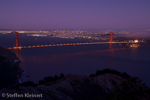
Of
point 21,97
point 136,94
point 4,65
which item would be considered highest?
point 136,94

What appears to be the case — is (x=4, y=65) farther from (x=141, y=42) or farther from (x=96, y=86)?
(x=141, y=42)

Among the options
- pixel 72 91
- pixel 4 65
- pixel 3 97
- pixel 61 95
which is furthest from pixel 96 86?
pixel 4 65

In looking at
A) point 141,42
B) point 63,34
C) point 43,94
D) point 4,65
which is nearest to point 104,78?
point 43,94

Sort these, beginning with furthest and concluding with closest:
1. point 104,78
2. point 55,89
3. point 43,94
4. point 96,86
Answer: point 104,78, point 96,86, point 55,89, point 43,94

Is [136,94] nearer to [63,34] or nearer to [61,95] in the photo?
[61,95]

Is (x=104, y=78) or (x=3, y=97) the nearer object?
(x=3, y=97)

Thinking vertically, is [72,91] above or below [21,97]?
below

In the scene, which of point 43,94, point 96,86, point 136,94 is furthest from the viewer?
point 96,86

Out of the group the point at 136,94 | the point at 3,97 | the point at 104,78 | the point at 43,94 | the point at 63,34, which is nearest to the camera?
the point at 136,94

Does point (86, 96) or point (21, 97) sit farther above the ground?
point (21, 97)
